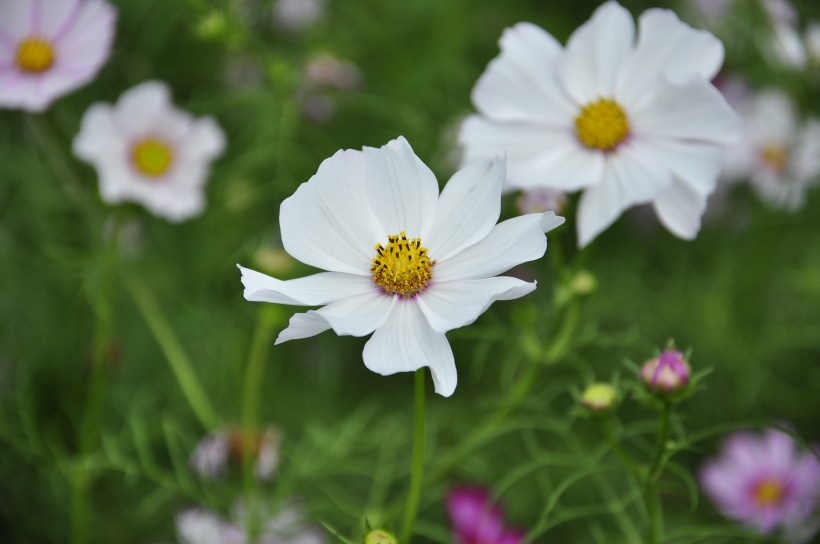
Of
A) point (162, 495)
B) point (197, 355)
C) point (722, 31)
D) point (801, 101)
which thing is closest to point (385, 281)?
point (162, 495)

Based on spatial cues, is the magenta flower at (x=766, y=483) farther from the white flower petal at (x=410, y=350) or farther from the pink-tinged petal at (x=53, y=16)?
the pink-tinged petal at (x=53, y=16)

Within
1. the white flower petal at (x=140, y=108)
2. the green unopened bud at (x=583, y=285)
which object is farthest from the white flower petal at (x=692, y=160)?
the white flower petal at (x=140, y=108)

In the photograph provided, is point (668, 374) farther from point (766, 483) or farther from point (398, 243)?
point (766, 483)

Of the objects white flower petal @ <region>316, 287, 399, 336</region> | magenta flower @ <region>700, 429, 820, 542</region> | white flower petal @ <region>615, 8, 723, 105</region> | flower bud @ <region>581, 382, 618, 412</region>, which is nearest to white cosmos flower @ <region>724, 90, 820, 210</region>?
magenta flower @ <region>700, 429, 820, 542</region>

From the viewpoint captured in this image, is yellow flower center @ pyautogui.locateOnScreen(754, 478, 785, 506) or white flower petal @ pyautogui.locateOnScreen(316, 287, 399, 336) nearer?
white flower petal @ pyautogui.locateOnScreen(316, 287, 399, 336)

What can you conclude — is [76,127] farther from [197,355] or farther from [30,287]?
[197,355]

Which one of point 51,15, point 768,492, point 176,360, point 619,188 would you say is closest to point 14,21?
point 51,15

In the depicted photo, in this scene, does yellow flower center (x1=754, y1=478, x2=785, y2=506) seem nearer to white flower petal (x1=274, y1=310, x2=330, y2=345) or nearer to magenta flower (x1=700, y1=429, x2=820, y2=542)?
magenta flower (x1=700, y1=429, x2=820, y2=542)
